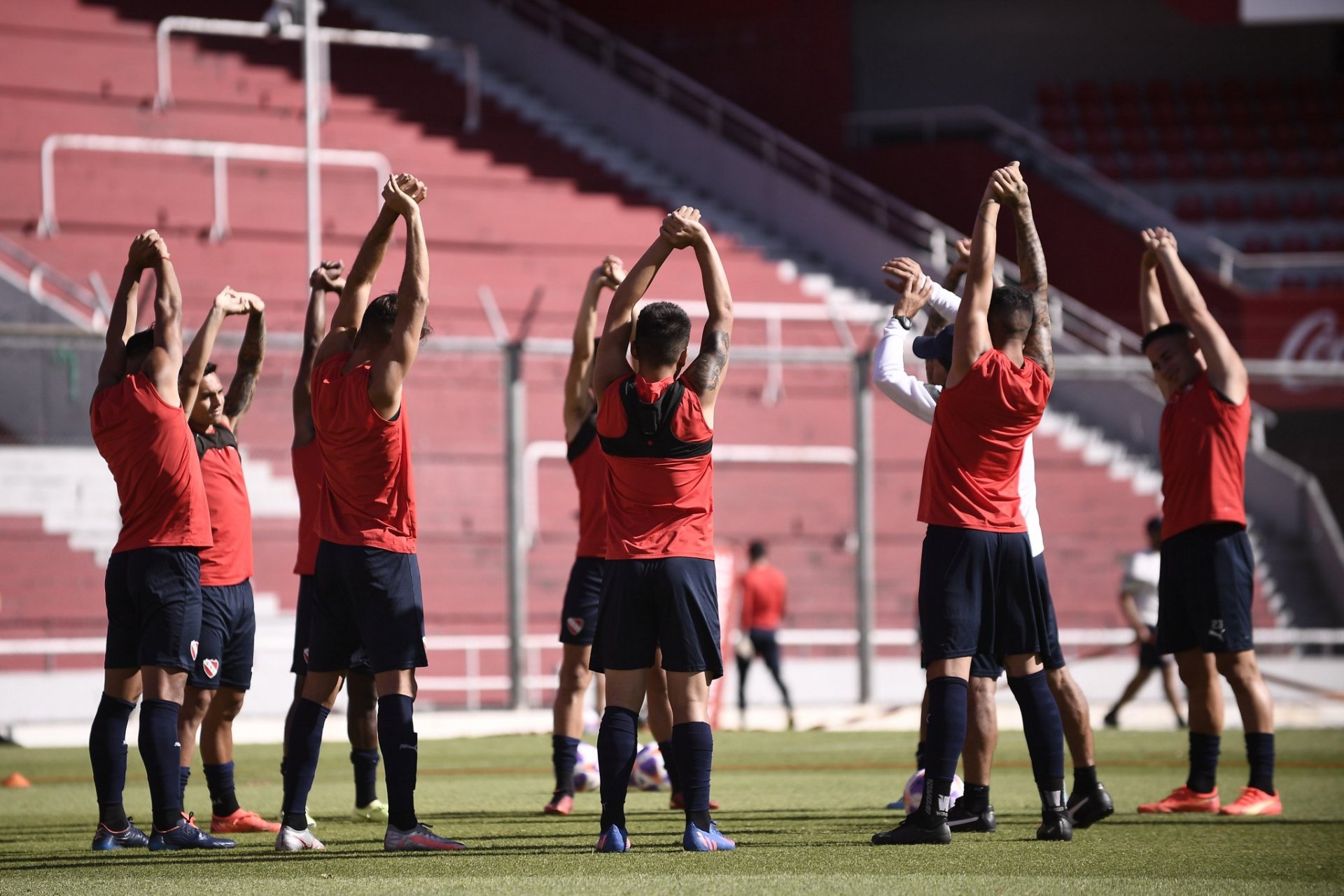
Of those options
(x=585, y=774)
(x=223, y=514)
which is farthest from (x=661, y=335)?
(x=585, y=774)

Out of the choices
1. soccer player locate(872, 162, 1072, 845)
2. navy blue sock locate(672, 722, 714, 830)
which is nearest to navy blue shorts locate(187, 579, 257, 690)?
navy blue sock locate(672, 722, 714, 830)

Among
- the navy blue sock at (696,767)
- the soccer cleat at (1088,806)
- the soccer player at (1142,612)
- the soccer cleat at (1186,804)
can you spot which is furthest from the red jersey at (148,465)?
the soccer player at (1142,612)

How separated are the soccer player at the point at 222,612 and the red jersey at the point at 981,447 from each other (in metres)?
2.99

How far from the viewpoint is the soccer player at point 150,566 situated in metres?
6.91

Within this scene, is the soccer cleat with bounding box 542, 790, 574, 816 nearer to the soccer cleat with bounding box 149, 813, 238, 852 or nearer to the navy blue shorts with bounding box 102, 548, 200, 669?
the soccer cleat with bounding box 149, 813, 238, 852

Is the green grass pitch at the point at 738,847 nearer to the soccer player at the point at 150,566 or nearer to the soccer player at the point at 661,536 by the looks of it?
the soccer player at the point at 150,566

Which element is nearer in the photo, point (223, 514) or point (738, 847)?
point (738, 847)

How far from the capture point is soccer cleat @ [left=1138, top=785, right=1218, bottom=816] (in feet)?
26.3

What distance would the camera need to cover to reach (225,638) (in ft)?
25.4

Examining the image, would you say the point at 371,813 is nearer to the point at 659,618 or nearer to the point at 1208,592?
the point at 659,618

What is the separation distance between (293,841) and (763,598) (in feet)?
31.7

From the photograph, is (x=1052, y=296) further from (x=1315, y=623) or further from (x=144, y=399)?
(x=144, y=399)

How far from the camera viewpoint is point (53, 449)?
14.4 meters

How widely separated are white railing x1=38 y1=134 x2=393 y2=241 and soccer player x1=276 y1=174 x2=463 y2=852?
528 inches
